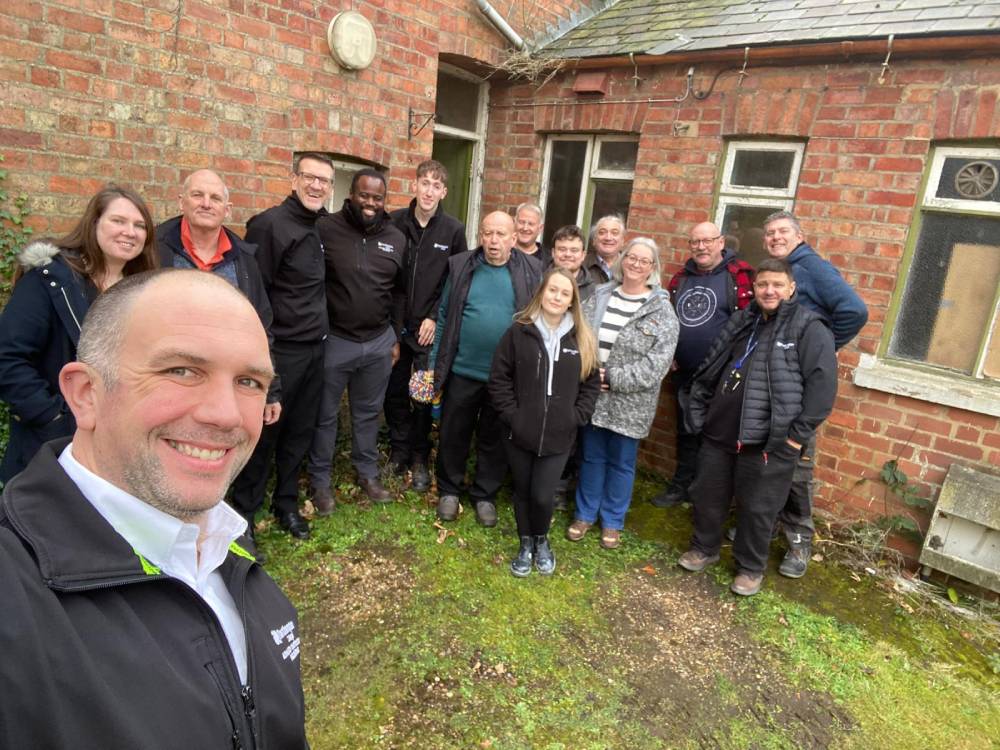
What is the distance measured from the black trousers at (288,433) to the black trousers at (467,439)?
0.91 metres

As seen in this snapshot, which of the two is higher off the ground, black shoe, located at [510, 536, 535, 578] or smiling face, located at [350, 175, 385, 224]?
smiling face, located at [350, 175, 385, 224]

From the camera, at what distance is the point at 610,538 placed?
425 cm

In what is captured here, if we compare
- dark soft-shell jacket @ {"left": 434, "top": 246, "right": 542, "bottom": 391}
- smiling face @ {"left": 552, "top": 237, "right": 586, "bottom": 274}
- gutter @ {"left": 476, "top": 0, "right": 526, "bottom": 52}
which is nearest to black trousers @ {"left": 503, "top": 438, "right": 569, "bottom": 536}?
dark soft-shell jacket @ {"left": 434, "top": 246, "right": 542, "bottom": 391}

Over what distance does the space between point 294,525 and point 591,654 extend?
6.54ft

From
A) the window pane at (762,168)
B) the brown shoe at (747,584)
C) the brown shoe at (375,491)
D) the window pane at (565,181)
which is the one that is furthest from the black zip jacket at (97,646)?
the window pane at (565,181)

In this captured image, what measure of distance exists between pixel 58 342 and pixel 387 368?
6.45ft

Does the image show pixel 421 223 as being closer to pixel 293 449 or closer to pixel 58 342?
pixel 293 449

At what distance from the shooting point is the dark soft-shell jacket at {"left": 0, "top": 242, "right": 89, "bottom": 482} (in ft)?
8.10

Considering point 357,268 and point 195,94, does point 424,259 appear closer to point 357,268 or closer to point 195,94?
point 357,268

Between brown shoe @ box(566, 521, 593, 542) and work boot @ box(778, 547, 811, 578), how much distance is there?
4.37 feet

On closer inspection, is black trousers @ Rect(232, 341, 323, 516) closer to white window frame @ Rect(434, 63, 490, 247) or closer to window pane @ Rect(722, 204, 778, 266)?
white window frame @ Rect(434, 63, 490, 247)

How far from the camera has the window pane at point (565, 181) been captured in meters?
5.89

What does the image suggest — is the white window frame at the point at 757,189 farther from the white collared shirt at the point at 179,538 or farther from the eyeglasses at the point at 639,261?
the white collared shirt at the point at 179,538

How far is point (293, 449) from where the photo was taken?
377 cm
